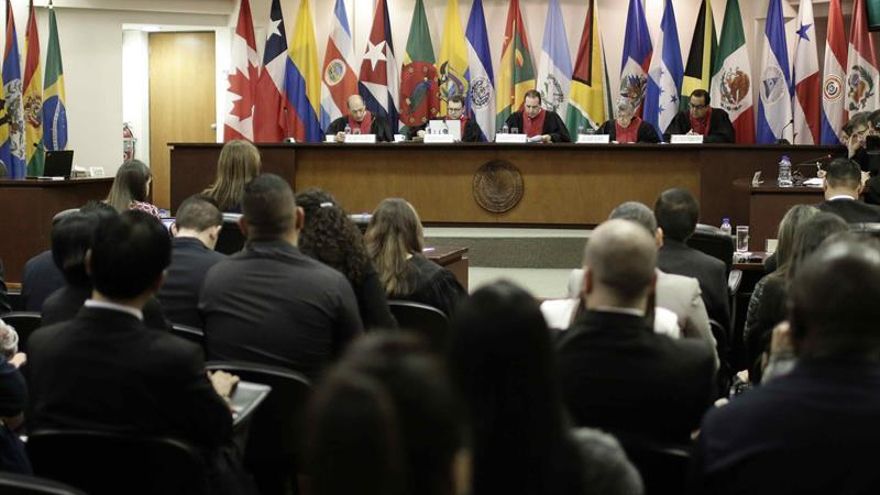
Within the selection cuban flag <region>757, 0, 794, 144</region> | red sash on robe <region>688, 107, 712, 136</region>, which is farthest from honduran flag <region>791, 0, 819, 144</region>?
red sash on robe <region>688, 107, 712, 136</region>

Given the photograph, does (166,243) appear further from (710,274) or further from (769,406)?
(710,274)

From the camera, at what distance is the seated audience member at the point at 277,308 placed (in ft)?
11.8

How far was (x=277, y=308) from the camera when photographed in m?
3.60

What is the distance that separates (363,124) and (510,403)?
1033 cm

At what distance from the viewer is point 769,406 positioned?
2.06 metres

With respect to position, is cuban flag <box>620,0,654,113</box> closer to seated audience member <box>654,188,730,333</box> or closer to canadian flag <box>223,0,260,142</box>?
canadian flag <box>223,0,260,142</box>

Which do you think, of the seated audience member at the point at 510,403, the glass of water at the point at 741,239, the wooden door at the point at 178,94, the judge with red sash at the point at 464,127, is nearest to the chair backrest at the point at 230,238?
the glass of water at the point at 741,239

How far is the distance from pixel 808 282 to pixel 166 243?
1.49 metres

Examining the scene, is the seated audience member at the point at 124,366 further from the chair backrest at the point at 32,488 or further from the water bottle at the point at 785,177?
the water bottle at the point at 785,177

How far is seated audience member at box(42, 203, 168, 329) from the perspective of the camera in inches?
132

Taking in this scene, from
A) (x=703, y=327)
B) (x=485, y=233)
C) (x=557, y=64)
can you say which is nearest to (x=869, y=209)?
(x=703, y=327)

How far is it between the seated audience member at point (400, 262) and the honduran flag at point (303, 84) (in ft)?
26.1

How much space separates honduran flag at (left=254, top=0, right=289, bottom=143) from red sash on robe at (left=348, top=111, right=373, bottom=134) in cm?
108

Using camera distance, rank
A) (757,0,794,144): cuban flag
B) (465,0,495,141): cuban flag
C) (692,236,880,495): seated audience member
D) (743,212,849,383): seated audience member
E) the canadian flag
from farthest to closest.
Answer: (465,0,495,141): cuban flag < the canadian flag < (757,0,794,144): cuban flag < (743,212,849,383): seated audience member < (692,236,880,495): seated audience member
